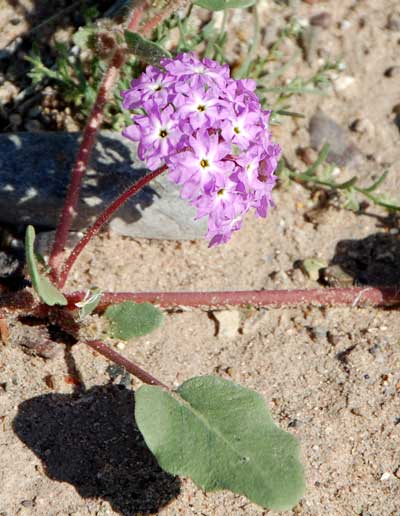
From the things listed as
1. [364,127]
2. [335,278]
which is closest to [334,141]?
[364,127]

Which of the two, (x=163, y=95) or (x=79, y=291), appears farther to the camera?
(x=79, y=291)

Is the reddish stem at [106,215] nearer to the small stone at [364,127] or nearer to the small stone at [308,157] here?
the small stone at [308,157]

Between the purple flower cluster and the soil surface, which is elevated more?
the purple flower cluster

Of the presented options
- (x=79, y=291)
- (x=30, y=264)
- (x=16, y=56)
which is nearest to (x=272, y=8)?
(x=16, y=56)

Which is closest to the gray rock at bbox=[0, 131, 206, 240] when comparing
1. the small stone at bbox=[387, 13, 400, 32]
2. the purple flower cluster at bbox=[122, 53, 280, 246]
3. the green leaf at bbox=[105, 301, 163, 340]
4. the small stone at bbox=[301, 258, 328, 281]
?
the small stone at bbox=[301, 258, 328, 281]

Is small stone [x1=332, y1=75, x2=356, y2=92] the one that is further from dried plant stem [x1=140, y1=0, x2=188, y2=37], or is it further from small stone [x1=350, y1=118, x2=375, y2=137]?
dried plant stem [x1=140, y1=0, x2=188, y2=37]

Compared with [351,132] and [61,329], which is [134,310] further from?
[351,132]

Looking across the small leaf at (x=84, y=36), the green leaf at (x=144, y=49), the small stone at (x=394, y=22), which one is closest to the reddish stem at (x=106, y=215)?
the green leaf at (x=144, y=49)
